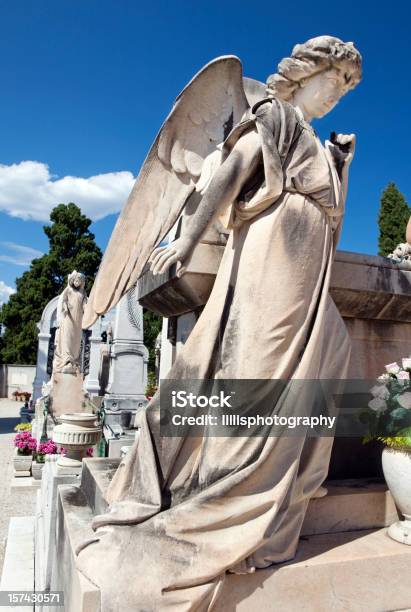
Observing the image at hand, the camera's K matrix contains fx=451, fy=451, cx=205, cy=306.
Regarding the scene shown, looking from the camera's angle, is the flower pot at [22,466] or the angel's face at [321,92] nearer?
the angel's face at [321,92]

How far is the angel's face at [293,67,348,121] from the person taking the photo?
2.43 m

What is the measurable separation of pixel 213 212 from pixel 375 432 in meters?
1.39

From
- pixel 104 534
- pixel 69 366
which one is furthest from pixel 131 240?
pixel 69 366

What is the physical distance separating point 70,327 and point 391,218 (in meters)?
22.3

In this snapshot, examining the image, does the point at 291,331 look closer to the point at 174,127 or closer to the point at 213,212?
the point at 213,212

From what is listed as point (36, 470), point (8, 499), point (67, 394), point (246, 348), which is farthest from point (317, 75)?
point (67, 394)

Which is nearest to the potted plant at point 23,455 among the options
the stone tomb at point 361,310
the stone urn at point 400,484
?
the stone tomb at point 361,310

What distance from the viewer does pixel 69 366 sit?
12703mm

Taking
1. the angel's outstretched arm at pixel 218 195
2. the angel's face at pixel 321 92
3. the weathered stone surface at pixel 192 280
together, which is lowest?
the weathered stone surface at pixel 192 280

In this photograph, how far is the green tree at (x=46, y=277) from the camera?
104 feet

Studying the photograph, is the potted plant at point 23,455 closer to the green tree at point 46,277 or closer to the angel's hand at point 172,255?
the angel's hand at point 172,255

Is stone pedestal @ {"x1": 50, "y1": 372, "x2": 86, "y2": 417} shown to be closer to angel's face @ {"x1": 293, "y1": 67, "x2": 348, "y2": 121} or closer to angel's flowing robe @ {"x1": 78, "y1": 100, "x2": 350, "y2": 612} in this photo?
angel's flowing robe @ {"x1": 78, "y1": 100, "x2": 350, "y2": 612}

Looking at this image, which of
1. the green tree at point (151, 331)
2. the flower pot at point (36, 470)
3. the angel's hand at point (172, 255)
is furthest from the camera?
the green tree at point (151, 331)

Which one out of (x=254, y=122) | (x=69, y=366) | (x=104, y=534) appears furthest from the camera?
(x=69, y=366)
